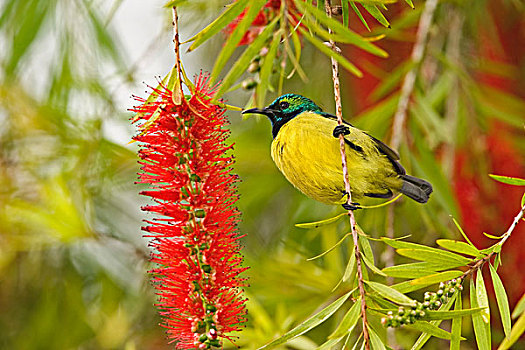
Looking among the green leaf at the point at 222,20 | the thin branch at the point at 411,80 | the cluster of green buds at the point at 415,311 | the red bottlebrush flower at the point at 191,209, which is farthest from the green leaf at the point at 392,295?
the thin branch at the point at 411,80

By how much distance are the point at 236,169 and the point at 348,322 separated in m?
1.16

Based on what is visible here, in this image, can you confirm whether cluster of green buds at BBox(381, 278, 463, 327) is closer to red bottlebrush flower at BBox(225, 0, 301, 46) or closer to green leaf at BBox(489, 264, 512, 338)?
green leaf at BBox(489, 264, 512, 338)

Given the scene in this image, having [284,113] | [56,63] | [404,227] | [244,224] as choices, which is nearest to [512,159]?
[404,227]

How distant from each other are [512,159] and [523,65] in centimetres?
35

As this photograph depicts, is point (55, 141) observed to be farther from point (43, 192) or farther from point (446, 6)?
point (446, 6)

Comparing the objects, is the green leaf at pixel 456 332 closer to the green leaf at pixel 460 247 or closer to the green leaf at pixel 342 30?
the green leaf at pixel 460 247

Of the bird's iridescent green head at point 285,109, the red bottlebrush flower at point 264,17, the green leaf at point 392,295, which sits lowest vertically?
the green leaf at point 392,295

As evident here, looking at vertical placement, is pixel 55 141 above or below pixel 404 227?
above

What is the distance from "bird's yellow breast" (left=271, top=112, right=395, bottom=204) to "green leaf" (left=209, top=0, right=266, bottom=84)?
253mm

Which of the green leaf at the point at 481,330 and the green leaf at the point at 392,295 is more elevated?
the green leaf at the point at 392,295

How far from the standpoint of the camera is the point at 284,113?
823 millimetres

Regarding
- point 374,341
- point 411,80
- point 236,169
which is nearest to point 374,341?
point 374,341

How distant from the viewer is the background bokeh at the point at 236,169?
1.25 metres

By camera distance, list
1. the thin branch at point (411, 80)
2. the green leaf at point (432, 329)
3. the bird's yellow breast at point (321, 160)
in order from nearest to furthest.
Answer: the green leaf at point (432, 329) → the bird's yellow breast at point (321, 160) → the thin branch at point (411, 80)
